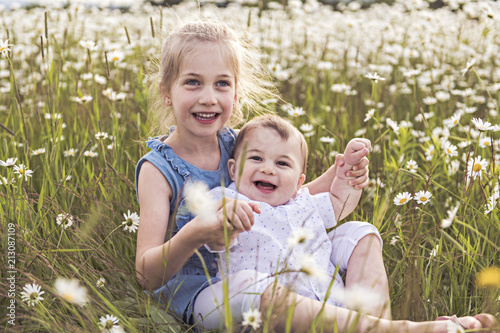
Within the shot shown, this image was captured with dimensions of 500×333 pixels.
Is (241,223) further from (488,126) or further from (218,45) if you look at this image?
(488,126)

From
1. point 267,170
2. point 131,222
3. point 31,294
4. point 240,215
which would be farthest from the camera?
point 131,222

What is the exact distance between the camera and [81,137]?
253 cm

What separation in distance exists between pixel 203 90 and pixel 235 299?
0.71 m

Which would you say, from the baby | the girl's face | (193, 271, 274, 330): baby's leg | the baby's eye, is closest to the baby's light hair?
the baby

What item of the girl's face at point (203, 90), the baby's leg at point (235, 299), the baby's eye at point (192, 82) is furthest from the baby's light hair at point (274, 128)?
the baby's leg at point (235, 299)

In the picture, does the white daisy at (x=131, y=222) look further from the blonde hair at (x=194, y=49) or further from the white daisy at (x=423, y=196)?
the white daisy at (x=423, y=196)

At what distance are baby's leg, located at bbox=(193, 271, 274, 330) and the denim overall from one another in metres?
Answer: 0.05

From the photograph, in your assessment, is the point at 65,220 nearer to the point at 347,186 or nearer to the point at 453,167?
the point at 347,186

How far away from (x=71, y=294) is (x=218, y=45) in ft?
3.14

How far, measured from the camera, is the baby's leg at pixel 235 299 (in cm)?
138

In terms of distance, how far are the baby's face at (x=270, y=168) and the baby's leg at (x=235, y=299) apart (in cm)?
34

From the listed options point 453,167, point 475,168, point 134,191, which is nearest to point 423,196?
point 475,168

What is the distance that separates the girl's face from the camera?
1738 mm

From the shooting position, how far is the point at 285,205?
1729 millimetres
